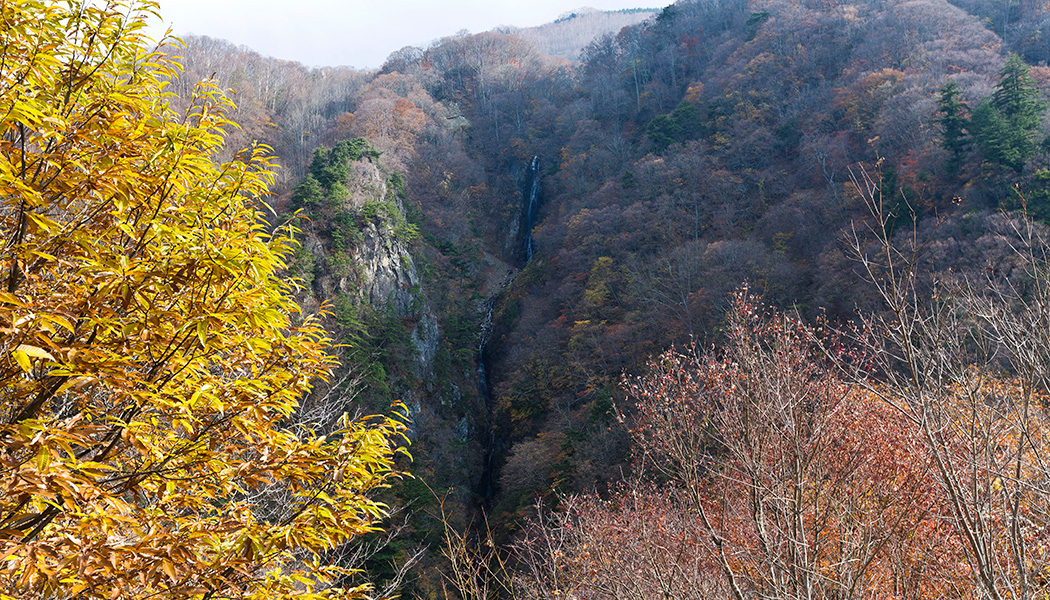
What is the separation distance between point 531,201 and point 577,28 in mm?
89651

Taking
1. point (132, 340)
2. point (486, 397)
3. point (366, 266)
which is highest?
point (132, 340)

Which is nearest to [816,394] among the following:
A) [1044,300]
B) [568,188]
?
[1044,300]

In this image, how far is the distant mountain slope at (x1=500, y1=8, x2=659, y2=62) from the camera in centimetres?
11038

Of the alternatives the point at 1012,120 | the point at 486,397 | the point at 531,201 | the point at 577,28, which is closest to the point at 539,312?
the point at 486,397

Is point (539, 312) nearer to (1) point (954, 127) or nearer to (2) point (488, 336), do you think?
(2) point (488, 336)

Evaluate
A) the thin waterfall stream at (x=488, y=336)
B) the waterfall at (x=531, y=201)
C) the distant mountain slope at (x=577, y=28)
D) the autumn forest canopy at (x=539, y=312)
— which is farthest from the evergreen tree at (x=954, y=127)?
the distant mountain slope at (x=577, y=28)

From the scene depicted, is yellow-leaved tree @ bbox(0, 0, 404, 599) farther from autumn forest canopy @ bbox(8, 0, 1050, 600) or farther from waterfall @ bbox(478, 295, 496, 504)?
waterfall @ bbox(478, 295, 496, 504)

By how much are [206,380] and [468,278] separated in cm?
3461

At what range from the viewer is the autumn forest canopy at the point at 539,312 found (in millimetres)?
2535

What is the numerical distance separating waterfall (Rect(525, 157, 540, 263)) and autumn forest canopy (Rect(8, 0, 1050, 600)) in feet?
1.13

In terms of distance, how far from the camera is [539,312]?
99.0 feet

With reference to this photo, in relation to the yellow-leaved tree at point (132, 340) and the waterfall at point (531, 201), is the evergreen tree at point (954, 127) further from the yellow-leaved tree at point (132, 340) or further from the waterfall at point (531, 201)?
the yellow-leaved tree at point (132, 340)

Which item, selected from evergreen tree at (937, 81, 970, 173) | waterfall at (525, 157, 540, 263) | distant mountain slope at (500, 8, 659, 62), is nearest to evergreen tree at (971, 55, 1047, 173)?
evergreen tree at (937, 81, 970, 173)

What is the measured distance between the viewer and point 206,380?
302 cm
